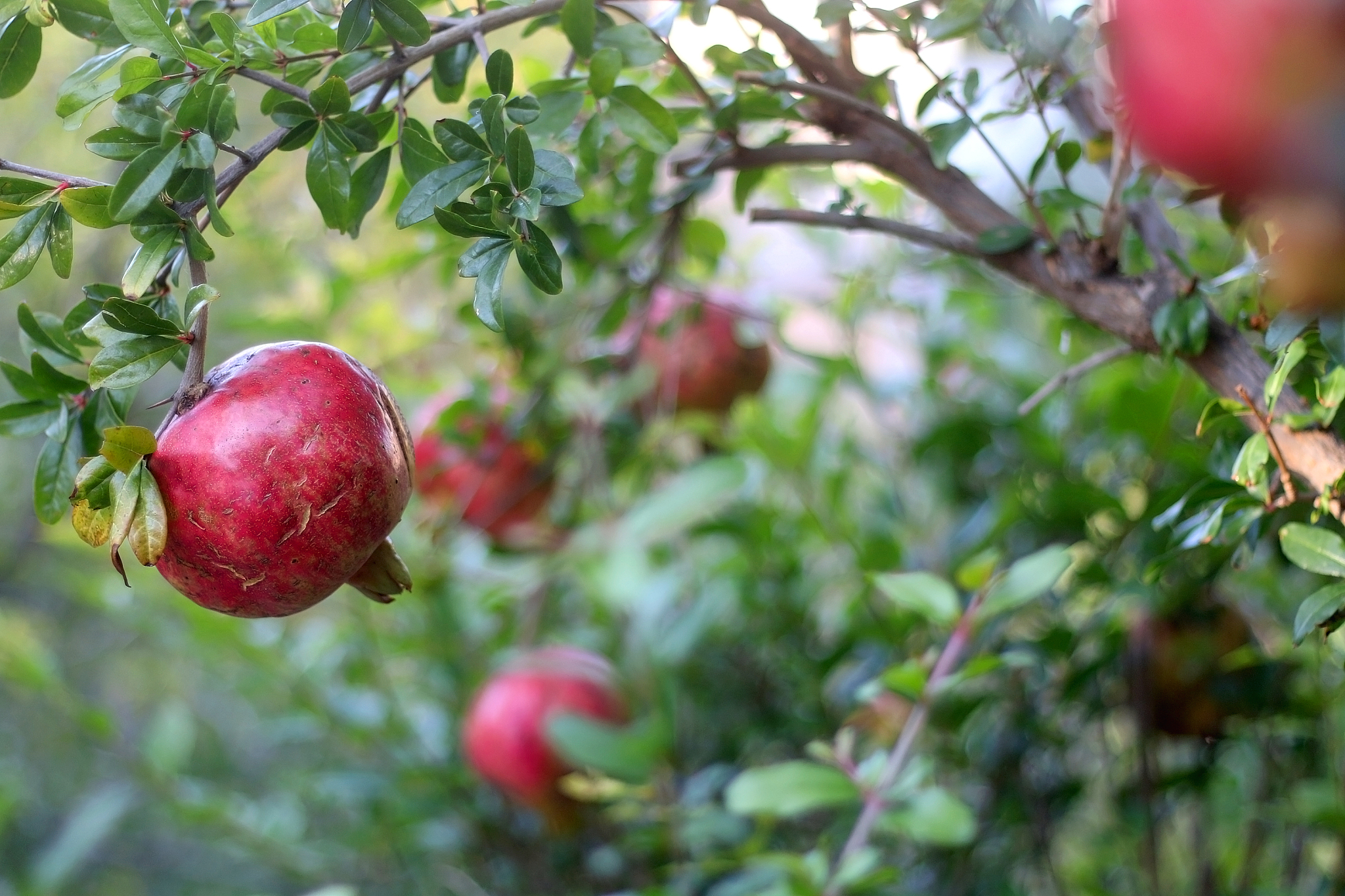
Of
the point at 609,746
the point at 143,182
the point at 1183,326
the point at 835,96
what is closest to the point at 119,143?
the point at 143,182

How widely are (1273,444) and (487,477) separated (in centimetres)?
66

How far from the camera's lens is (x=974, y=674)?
22.0 inches

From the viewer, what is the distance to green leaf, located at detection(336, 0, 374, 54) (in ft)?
1.15

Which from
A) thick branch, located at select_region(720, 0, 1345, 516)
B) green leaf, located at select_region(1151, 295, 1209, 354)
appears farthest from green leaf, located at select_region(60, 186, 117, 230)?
green leaf, located at select_region(1151, 295, 1209, 354)

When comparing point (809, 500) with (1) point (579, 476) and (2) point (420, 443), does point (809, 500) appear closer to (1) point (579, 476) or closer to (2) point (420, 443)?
(1) point (579, 476)

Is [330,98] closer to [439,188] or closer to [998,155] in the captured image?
[439,188]

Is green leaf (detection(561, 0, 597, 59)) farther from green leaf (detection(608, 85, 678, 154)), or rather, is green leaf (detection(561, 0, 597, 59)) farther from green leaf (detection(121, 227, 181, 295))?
green leaf (detection(121, 227, 181, 295))

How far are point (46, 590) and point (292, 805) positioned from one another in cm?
122

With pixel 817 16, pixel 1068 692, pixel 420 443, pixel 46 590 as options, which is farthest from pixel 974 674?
pixel 46 590

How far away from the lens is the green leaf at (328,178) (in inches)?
14.8

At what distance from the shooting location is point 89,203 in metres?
0.34

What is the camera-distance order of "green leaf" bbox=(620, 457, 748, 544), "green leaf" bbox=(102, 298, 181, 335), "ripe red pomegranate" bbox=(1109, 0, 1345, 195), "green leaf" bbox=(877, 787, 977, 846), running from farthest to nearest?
"green leaf" bbox=(620, 457, 748, 544)
"green leaf" bbox=(877, 787, 977, 846)
"green leaf" bbox=(102, 298, 181, 335)
"ripe red pomegranate" bbox=(1109, 0, 1345, 195)

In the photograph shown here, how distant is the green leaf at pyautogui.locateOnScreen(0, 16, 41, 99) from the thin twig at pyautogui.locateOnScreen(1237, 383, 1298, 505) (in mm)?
462

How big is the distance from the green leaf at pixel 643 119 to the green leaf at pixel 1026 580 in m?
0.29
